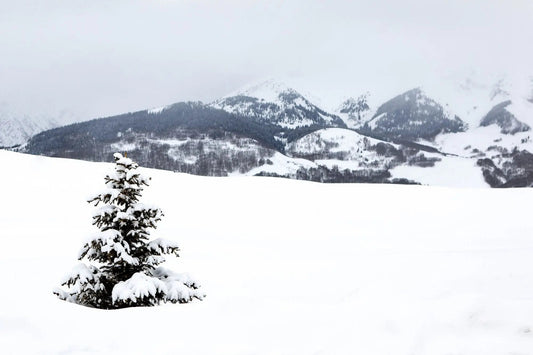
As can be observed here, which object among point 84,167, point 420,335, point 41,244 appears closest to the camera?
point 420,335

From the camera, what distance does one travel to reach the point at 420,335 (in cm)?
620

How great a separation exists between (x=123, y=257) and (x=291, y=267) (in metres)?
8.01

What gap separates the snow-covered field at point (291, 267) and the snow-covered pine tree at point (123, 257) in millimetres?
520

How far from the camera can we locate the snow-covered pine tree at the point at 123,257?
8281mm

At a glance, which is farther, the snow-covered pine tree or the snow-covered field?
the snow-covered pine tree

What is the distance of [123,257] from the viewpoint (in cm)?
839

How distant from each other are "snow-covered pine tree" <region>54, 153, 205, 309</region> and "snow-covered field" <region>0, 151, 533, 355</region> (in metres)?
0.52

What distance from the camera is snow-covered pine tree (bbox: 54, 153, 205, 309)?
27.2 feet

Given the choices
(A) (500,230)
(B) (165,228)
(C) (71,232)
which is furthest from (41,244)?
(A) (500,230)

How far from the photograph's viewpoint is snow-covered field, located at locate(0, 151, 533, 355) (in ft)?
20.0

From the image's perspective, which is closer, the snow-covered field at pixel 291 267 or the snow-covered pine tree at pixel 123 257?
the snow-covered field at pixel 291 267

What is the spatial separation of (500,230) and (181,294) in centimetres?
2020

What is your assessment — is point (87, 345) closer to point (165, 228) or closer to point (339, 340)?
point (339, 340)

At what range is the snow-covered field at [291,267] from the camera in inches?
240
